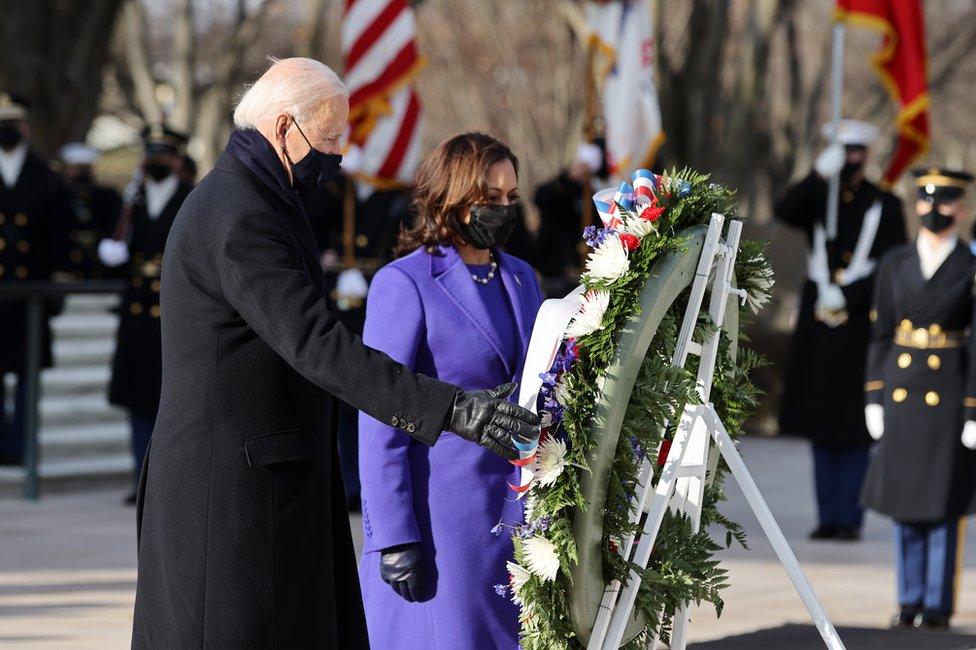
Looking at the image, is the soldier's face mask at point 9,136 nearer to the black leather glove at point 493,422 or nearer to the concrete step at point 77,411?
the concrete step at point 77,411

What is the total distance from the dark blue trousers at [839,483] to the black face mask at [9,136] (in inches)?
208

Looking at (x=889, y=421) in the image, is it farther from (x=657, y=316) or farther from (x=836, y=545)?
Answer: (x=657, y=316)

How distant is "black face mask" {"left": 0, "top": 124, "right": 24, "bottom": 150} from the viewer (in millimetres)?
11664

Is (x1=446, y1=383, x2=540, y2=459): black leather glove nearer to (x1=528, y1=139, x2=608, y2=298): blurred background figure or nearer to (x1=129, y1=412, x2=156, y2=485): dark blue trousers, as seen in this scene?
(x1=129, y1=412, x2=156, y2=485): dark blue trousers

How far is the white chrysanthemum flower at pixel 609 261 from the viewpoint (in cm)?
423

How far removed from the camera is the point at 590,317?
4164 millimetres

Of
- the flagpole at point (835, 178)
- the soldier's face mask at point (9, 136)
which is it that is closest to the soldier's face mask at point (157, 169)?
the soldier's face mask at point (9, 136)

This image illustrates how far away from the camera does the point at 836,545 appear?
10.1 meters

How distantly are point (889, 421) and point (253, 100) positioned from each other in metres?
4.98

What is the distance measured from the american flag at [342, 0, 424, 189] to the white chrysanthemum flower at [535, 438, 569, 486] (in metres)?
8.39

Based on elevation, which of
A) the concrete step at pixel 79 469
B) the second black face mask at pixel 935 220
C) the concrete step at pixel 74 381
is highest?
the second black face mask at pixel 935 220

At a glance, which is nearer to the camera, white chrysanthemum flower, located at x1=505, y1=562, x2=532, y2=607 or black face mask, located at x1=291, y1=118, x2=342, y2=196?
black face mask, located at x1=291, y1=118, x2=342, y2=196

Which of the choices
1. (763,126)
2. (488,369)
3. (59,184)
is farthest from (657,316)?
(763,126)

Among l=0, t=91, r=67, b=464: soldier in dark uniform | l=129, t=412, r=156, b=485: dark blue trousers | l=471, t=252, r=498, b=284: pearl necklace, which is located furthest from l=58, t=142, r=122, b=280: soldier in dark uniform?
l=471, t=252, r=498, b=284: pearl necklace
